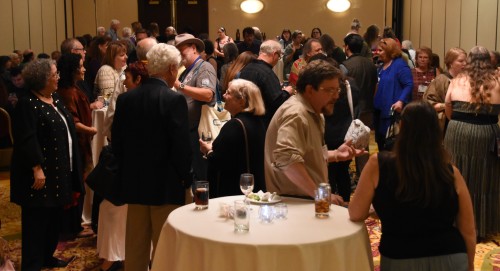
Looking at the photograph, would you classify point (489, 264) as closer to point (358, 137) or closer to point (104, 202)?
point (358, 137)

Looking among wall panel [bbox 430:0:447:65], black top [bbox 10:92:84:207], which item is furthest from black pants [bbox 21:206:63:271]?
wall panel [bbox 430:0:447:65]

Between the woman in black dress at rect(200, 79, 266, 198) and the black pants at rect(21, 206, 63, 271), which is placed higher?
the woman in black dress at rect(200, 79, 266, 198)

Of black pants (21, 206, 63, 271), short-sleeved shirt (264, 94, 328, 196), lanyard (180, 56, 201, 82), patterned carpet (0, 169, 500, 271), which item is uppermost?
lanyard (180, 56, 201, 82)

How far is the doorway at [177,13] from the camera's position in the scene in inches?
749

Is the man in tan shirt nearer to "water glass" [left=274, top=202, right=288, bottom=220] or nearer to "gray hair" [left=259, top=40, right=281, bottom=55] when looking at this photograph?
"water glass" [left=274, top=202, right=288, bottom=220]

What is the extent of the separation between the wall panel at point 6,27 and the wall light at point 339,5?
8.47m

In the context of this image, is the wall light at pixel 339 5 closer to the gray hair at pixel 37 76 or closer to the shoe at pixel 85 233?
the shoe at pixel 85 233

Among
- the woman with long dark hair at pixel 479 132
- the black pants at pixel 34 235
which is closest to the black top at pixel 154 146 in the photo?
the black pants at pixel 34 235

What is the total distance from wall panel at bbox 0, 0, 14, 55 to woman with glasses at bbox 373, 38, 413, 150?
7.58m

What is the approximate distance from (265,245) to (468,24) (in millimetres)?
9788

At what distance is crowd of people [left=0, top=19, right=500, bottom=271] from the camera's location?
3.35 m

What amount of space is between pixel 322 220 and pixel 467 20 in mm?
9371

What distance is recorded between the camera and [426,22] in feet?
49.4

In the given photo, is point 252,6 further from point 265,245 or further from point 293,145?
point 265,245
